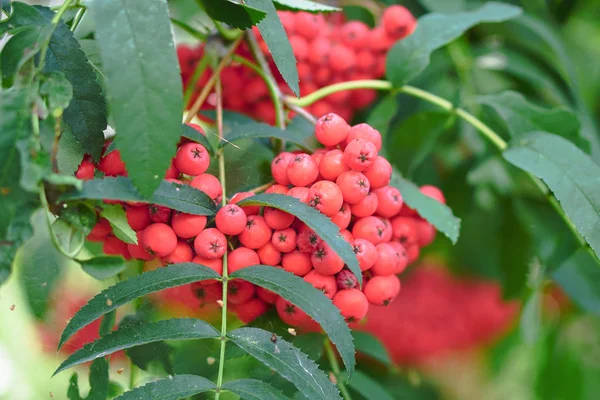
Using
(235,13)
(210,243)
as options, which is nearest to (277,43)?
(235,13)

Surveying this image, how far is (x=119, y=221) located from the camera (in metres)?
0.82

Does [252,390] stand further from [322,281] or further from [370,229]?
[370,229]

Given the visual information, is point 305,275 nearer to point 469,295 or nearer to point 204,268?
point 204,268

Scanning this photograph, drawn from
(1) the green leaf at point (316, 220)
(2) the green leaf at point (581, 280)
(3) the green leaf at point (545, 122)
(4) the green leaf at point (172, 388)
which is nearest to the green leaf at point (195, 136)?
(1) the green leaf at point (316, 220)

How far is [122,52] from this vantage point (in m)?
0.71

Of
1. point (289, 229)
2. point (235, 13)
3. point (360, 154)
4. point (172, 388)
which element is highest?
point (235, 13)

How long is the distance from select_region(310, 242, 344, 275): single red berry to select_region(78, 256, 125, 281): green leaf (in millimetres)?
272

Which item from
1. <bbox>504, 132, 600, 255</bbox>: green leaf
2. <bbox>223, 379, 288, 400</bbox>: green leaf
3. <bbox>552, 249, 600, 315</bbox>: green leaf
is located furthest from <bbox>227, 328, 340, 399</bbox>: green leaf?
<bbox>552, 249, 600, 315</bbox>: green leaf

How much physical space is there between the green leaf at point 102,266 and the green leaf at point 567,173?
2.25 feet

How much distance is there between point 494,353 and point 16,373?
183cm

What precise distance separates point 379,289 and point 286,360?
A: 0.21m

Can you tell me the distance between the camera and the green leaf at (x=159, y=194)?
2.41 ft

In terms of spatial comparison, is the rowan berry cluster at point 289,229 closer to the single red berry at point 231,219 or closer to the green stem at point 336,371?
the single red berry at point 231,219

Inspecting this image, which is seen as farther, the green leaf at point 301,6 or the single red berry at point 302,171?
the green leaf at point 301,6
